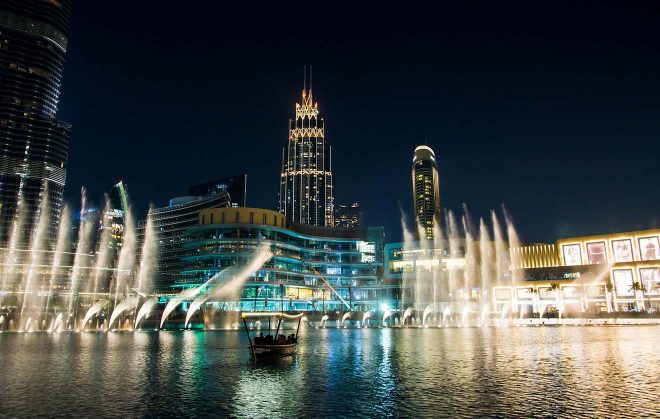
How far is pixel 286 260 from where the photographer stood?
507 feet

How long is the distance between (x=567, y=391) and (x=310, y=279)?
143m

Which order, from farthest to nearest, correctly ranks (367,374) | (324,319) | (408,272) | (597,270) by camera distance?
(408,272)
(597,270)
(324,319)
(367,374)

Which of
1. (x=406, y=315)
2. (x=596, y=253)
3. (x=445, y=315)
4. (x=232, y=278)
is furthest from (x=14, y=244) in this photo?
(x=596, y=253)

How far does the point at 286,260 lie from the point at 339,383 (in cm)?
12795

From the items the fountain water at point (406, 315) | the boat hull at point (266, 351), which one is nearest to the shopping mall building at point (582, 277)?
the fountain water at point (406, 315)

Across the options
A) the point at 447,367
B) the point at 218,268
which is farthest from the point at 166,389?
the point at 218,268

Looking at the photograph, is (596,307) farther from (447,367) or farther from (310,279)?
(447,367)

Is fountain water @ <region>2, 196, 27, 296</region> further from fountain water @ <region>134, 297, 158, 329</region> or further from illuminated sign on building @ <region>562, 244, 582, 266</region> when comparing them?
illuminated sign on building @ <region>562, 244, 582, 266</region>

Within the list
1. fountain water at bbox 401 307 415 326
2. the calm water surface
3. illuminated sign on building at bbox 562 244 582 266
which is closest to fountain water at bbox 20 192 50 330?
fountain water at bbox 401 307 415 326

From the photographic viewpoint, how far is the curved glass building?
141875 millimetres

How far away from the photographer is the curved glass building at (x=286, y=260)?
5586 inches

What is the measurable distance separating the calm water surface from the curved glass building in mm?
87758

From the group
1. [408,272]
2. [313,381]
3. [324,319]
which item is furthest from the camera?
[408,272]

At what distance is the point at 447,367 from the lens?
109 ft
